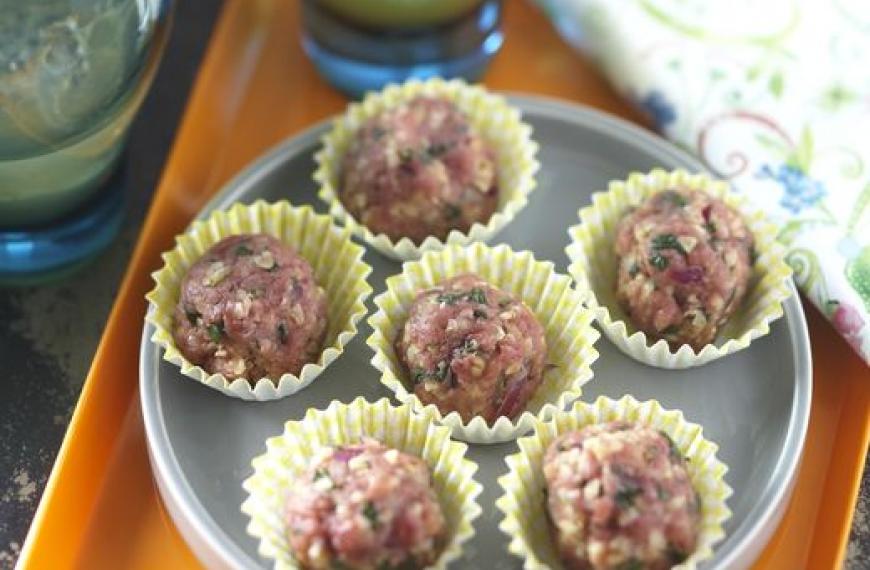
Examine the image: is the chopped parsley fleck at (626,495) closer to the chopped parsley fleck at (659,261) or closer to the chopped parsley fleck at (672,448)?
the chopped parsley fleck at (672,448)

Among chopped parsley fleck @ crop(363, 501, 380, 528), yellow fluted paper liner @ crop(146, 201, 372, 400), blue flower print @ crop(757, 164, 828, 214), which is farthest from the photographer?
blue flower print @ crop(757, 164, 828, 214)

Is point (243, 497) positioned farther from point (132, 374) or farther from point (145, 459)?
point (132, 374)

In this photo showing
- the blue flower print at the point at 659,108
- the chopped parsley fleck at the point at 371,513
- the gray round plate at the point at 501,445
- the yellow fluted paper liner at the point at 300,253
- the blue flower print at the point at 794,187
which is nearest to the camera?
the chopped parsley fleck at the point at 371,513

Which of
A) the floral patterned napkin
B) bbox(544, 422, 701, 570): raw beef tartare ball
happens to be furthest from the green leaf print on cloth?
bbox(544, 422, 701, 570): raw beef tartare ball

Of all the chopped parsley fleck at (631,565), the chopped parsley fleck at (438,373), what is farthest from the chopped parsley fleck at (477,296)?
the chopped parsley fleck at (631,565)

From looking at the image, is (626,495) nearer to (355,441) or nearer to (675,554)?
(675,554)

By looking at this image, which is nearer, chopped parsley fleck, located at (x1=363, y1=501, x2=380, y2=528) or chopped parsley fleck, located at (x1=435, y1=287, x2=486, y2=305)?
chopped parsley fleck, located at (x1=363, y1=501, x2=380, y2=528)

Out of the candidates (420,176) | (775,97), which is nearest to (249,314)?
(420,176)

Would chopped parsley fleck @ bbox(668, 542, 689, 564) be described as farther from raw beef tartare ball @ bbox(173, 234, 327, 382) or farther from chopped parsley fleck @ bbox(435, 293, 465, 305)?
raw beef tartare ball @ bbox(173, 234, 327, 382)
